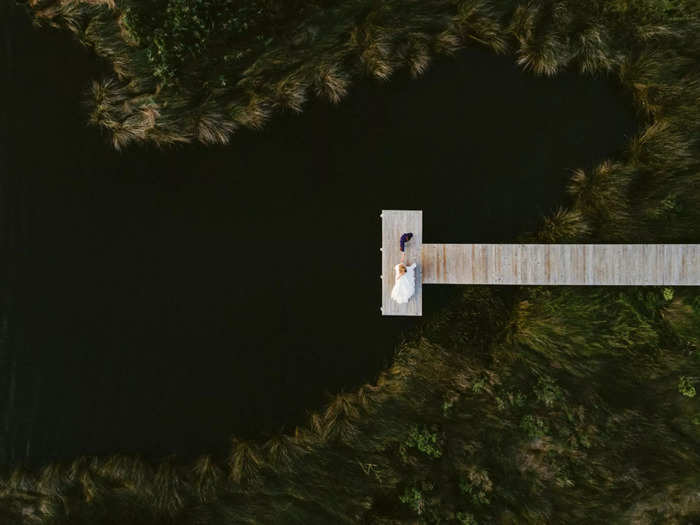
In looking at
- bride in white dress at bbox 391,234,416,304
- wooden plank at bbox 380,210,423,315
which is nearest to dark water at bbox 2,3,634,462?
wooden plank at bbox 380,210,423,315

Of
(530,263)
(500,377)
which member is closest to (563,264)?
(530,263)

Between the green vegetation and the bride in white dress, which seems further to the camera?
the bride in white dress

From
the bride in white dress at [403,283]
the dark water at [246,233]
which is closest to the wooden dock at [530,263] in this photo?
the bride in white dress at [403,283]

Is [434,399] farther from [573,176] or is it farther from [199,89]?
[199,89]

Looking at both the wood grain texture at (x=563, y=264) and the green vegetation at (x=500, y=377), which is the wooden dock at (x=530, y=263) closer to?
the wood grain texture at (x=563, y=264)

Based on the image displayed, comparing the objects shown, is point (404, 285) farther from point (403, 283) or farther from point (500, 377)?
point (500, 377)

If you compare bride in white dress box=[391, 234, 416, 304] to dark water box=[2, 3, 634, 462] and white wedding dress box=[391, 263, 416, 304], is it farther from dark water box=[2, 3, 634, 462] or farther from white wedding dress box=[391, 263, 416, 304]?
dark water box=[2, 3, 634, 462]
